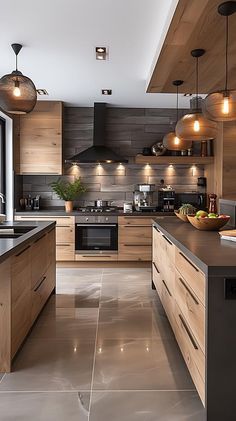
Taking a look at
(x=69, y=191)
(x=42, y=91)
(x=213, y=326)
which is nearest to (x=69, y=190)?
(x=69, y=191)

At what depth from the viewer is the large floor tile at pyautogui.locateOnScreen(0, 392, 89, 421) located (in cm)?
190

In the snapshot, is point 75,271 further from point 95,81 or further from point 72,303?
point 95,81

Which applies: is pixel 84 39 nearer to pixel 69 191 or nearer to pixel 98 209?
pixel 69 191

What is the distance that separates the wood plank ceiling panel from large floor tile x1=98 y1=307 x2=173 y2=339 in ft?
7.54

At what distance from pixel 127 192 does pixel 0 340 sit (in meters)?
4.09

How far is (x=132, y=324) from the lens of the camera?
3.24 m

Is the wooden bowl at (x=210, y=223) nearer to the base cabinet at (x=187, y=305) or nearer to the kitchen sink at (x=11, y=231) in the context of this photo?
the base cabinet at (x=187, y=305)

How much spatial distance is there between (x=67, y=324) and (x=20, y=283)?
2.73 feet

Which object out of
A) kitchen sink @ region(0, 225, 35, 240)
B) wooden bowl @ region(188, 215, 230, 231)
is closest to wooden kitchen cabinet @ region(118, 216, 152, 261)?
kitchen sink @ region(0, 225, 35, 240)

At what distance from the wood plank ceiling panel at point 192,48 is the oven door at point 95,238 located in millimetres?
2221

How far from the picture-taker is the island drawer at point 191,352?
1822mm

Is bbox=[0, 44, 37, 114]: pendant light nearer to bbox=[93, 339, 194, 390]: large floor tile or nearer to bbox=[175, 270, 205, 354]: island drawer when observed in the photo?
bbox=[175, 270, 205, 354]: island drawer

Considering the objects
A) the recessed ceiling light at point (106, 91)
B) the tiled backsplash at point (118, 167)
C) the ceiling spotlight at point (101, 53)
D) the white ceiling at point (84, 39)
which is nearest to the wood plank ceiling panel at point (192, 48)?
the white ceiling at point (84, 39)

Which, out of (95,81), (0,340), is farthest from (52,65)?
(0,340)
